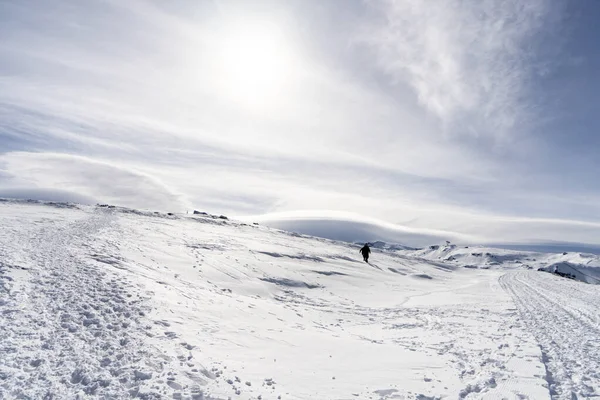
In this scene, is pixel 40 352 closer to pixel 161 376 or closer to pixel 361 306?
pixel 161 376

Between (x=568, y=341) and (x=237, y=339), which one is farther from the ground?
(x=568, y=341)

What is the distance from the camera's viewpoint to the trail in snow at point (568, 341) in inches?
341

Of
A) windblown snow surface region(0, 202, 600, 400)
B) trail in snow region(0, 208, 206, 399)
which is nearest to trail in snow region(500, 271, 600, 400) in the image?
windblown snow surface region(0, 202, 600, 400)

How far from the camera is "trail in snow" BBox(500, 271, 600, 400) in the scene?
8.66 metres

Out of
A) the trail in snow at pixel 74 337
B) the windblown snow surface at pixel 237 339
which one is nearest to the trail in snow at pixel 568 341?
the windblown snow surface at pixel 237 339

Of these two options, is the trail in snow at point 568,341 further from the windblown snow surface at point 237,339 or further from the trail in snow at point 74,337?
the trail in snow at point 74,337

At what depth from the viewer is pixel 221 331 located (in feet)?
39.4

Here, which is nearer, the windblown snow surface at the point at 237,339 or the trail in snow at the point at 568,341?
the windblown snow surface at the point at 237,339

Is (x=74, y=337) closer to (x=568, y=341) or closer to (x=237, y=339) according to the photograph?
(x=237, y=339)

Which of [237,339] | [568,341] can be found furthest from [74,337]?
[568,341]

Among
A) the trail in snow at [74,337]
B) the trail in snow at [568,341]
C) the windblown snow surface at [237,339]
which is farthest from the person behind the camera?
the trail in snow at [568,341]

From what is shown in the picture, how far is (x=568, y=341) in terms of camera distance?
495 inches

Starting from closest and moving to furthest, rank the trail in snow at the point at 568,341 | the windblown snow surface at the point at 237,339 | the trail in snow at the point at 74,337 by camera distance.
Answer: the trail in snow at the point at 74,337 → the windblown snow surface at the point at 237,339 → the trail in snow at the point at 568,341

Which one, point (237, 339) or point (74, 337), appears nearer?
point (74, 337)
